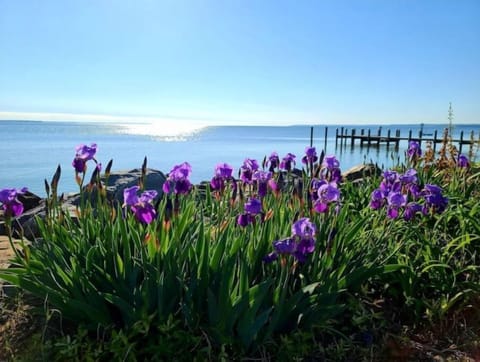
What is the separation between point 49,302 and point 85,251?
0.35 meters

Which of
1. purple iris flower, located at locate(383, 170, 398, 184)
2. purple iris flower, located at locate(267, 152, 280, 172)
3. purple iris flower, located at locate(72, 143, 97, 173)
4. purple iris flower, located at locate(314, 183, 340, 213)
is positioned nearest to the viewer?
purple iris flower, located at locate(314, 183, 340, 213)

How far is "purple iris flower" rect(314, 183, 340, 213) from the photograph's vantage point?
231 centimetres

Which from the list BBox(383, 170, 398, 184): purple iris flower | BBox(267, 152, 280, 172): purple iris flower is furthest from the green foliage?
BBox(267, 152, 280, 172): purple iris flower

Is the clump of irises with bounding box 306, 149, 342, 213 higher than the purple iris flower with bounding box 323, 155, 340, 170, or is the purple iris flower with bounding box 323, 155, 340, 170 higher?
the purple iris flower with bounding box 323, 155, 340, 170

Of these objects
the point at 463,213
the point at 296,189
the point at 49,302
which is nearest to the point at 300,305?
the point at 296,189

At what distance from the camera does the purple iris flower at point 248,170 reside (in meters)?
3.21

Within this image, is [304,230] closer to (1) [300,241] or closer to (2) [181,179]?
(1) [300,241]

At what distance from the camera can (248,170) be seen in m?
3.22

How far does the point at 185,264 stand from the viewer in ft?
7.76

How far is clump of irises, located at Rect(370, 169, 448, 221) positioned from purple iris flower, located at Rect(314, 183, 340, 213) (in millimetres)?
547

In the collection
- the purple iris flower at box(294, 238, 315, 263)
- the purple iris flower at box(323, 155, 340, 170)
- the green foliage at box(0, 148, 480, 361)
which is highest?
the purple iris flower at box(323, 155, 340, 170)

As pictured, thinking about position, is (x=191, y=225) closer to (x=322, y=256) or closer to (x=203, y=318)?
(x=203, y=318)

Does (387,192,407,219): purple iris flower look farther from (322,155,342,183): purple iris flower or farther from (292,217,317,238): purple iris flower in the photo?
(292,217,317,238): purple iris flower

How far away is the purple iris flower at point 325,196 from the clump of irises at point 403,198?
0.55 metres
